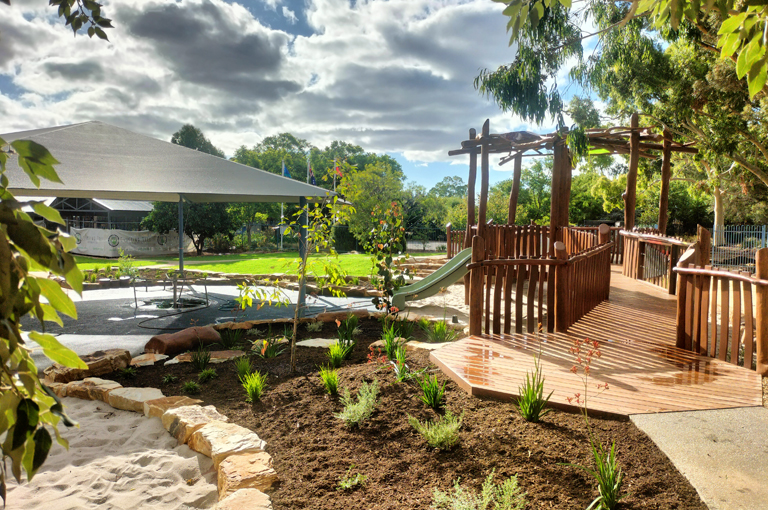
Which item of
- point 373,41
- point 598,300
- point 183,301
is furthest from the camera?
point 373,41

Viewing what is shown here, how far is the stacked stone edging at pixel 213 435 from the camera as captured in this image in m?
2.45

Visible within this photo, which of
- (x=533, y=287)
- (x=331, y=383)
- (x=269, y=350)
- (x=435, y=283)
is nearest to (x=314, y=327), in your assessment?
(x=269, y=350)

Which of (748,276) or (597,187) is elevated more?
(597,187)

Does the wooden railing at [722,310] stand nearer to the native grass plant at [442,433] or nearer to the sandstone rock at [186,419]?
the native grass plant at [442,433]

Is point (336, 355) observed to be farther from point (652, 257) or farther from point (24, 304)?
point (652, 257)

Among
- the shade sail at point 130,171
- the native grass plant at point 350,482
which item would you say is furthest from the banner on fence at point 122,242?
the native grass plant at point 350,482

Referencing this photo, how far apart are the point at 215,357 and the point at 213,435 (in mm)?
1978

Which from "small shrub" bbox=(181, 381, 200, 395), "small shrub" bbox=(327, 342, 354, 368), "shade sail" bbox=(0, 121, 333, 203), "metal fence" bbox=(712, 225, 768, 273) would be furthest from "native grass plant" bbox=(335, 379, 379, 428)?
"metal fence" bbox=(712, 225, 768, 273)

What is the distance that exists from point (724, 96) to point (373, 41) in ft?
29.7

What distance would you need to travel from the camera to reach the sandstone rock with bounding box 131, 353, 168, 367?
488 centimetres

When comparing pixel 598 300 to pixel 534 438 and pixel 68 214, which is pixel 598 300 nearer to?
pixel 534 438

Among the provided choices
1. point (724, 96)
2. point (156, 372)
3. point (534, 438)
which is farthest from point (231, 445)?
point (724, 96)

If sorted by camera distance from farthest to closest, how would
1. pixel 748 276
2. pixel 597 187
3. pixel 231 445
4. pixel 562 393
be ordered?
pixel 597 187 → pixel 748 276 → pixel 562 393 → pixel 231 445

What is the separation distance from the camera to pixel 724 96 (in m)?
11.6
